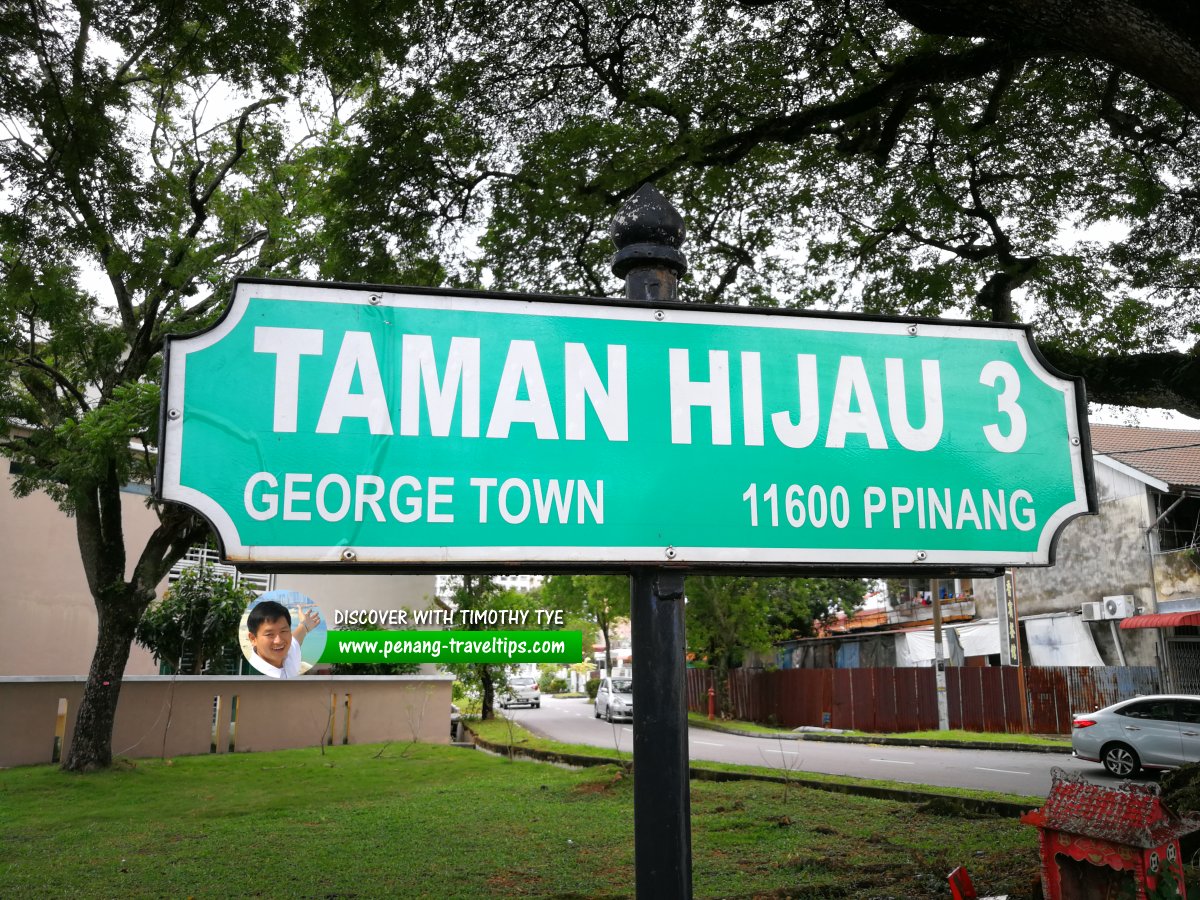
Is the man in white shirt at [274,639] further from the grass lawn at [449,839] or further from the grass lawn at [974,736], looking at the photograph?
the grass lawn at [974,736]

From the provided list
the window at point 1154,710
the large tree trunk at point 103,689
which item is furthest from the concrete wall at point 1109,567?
the large tree trunk at point 103,689

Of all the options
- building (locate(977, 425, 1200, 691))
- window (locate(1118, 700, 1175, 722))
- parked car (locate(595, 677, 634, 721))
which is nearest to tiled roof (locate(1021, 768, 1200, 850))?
window (locate(1118, 700, 1175, 722))

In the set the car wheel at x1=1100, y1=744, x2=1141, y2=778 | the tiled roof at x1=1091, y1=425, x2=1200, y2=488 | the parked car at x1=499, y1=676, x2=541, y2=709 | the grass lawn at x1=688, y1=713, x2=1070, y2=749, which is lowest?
the parked car at x1=499, y1=676, x2=541, y2=709

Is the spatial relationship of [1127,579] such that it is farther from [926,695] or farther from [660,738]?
[660,738]

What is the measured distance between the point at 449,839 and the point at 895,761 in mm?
10376

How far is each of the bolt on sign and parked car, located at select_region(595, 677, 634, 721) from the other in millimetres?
26859

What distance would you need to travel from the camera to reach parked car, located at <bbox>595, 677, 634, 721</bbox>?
95.6ft

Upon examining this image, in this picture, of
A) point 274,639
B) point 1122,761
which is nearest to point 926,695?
point 1122,761

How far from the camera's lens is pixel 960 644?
29.2 meters

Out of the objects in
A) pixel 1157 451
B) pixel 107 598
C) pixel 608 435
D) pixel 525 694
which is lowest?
pixel 525 694

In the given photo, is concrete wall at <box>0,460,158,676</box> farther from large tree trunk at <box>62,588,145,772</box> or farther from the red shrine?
the red shrine

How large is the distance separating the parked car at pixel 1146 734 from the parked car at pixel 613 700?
15020mm

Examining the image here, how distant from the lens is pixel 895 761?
16562mm

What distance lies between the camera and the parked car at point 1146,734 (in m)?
13.9
